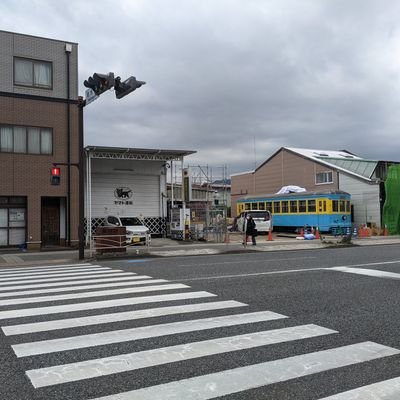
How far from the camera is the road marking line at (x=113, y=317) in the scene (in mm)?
6543

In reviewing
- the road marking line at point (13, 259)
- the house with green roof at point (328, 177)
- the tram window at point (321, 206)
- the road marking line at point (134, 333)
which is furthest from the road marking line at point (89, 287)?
the house with green roof at point (328, 177)

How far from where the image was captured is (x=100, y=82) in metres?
15.2

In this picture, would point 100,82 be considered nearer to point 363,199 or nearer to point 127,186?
point 127,186

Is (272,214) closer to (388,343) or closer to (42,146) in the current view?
(42,146)

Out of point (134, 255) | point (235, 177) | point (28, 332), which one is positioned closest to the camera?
point (28, 332)

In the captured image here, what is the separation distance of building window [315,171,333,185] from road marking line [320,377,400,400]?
37886 millimetres

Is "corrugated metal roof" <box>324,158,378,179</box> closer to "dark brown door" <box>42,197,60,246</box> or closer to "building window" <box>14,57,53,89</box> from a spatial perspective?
"dark brown door" <box>42,197,60,246</box>

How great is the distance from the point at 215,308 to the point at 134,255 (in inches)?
451

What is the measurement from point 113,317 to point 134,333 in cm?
105

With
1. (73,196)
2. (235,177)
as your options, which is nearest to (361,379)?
(73,196)

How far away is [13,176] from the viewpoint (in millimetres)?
22781

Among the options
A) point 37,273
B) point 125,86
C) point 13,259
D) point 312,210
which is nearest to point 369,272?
point 125,86

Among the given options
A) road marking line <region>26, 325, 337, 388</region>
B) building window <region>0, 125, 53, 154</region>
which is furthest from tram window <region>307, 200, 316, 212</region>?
road marking line <region>26, 325, 337, 388</region>

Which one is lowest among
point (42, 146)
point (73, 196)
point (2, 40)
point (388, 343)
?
point (388, 343)
